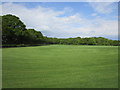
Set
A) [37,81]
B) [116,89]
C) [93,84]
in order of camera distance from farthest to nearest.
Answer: [37,81], [93,84], [116,89]

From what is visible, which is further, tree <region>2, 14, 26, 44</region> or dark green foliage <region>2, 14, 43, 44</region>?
tree <region>2, 14, 26, 44</region>

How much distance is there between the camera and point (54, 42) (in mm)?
72625

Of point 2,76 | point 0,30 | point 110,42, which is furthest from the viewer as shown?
point 110,42

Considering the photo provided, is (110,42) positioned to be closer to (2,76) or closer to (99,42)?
(99,42)

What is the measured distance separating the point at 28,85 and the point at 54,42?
69.0 m

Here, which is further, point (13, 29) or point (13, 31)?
point (13, 29)

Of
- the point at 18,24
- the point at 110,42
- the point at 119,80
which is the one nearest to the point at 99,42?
the point at 110,42

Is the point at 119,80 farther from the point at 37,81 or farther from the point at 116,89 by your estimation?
the point at 37,81

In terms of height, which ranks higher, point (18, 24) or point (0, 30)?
point (18, 24)

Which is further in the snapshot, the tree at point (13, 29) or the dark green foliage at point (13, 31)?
the tree at point (13, 29)

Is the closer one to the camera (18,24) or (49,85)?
(49,85)

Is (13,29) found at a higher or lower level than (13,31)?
higher

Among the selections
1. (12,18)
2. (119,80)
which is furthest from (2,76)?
(12,18)

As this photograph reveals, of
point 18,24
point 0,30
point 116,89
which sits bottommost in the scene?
point 116,89
